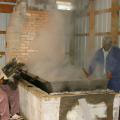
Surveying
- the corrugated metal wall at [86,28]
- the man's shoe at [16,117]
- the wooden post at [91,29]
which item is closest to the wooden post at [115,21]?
the corrugated metal wall at [86,28]

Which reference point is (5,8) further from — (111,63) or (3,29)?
(111,63)

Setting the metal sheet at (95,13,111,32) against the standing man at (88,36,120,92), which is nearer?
the standing man at (88,36,120,92)

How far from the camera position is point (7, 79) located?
5.64 m

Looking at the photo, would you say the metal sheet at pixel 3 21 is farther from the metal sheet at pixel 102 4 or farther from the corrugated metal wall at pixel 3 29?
the metal sheet at pixel 102 4

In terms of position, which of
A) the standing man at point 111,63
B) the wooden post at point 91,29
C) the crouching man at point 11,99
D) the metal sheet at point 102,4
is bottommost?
the crouching man at point 11,99

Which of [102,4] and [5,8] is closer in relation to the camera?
[102,4]

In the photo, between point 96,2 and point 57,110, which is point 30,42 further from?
point 57,110

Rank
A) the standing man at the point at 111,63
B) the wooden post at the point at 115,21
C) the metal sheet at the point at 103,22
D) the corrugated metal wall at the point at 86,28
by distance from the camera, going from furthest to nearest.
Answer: the corrugated metal wall at the point at 86,28
the metal sheet at the point at 103,22
the wooden post at the point at 115,21
the standing man at the point at 111,63

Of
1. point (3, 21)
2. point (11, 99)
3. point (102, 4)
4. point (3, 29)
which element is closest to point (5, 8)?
point (3, 21)

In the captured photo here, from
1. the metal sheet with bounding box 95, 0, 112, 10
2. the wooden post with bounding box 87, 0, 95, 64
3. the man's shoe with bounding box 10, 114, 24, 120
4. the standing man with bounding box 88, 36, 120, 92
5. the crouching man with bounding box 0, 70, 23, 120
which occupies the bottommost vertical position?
the man's shoe with bounding box 10, 114, 24, 120

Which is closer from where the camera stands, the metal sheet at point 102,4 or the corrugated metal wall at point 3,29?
the metal sheet at point 102,4

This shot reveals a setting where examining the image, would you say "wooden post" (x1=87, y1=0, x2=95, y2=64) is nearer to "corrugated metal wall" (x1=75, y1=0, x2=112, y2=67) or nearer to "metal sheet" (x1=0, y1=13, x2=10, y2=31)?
"corrugated metal wall" (x1=75, y1=0, x2=112, y2=67)

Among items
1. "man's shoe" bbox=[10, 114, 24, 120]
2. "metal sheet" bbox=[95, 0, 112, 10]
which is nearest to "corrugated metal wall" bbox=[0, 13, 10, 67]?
"man's shoe" bbox=[10, 114, 24, 120]

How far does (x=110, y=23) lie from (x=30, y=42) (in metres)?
2.30
